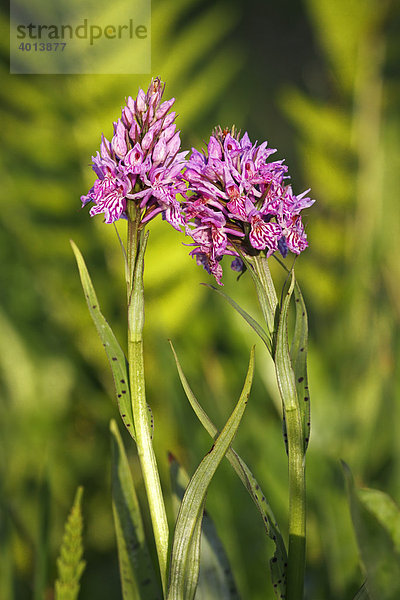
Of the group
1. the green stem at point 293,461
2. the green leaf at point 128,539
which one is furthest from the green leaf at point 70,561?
the green stem at point 293,461

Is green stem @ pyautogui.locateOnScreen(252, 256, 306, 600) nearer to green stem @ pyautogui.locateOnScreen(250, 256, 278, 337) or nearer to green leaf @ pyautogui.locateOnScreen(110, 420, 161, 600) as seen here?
green stem @ pyautogui.locateOnScreen(250, 256, 278, 337)

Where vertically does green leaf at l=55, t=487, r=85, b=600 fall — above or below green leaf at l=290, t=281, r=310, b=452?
below

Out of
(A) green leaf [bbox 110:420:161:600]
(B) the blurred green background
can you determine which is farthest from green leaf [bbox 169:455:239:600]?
(B) the blurred green background

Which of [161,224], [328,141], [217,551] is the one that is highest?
[328,141]

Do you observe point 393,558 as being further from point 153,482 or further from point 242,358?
point 242,358

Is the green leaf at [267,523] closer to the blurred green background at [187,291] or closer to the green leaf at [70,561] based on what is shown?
the green leaf at [70,561]

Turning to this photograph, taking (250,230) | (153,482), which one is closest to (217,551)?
(153,482)
